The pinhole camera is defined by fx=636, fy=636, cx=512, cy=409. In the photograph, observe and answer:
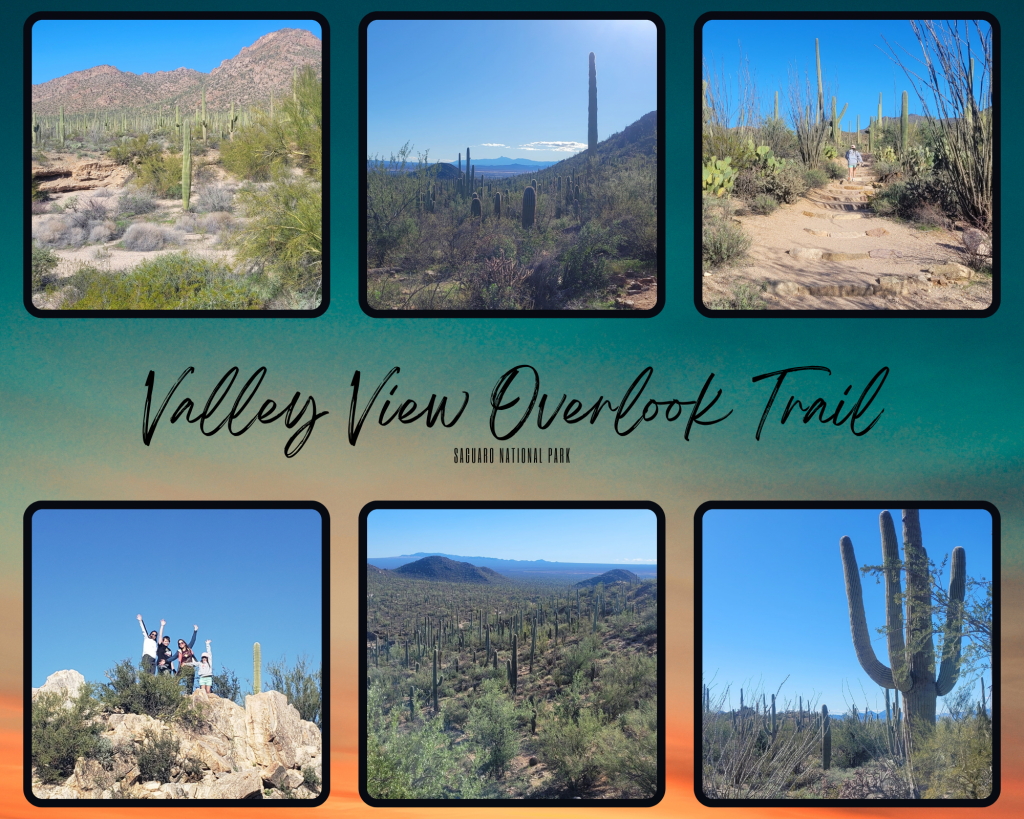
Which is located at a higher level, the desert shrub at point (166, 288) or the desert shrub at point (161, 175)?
the desert shrub at point (161, 175)

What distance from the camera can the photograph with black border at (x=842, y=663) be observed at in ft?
8.97

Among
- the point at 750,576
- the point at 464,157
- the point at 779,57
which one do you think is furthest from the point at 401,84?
the point at 750,576

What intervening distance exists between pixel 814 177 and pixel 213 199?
2715 millimetres

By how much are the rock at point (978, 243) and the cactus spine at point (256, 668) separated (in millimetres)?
3602

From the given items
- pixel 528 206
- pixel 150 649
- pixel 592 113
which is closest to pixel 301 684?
pixel 150 649

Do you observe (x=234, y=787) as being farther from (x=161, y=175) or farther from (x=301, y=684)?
(x=161, y=175)

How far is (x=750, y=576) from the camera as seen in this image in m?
2.73

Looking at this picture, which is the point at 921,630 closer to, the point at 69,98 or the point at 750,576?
the point at 750,576

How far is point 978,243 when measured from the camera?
112 inches

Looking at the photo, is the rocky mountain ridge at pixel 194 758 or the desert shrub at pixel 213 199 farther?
the desert shrub at pixel 213 199

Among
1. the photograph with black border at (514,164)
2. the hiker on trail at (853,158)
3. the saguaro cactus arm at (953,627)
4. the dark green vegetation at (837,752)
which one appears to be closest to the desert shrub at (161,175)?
the photograph with black border at (514,164)

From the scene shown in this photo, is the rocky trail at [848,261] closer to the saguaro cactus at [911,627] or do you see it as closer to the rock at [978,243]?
the rock at [978,243]

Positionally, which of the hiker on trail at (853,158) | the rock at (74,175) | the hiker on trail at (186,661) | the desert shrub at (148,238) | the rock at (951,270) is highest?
the hiker on trail at (853,158)

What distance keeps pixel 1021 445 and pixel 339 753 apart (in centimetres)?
A: 326
